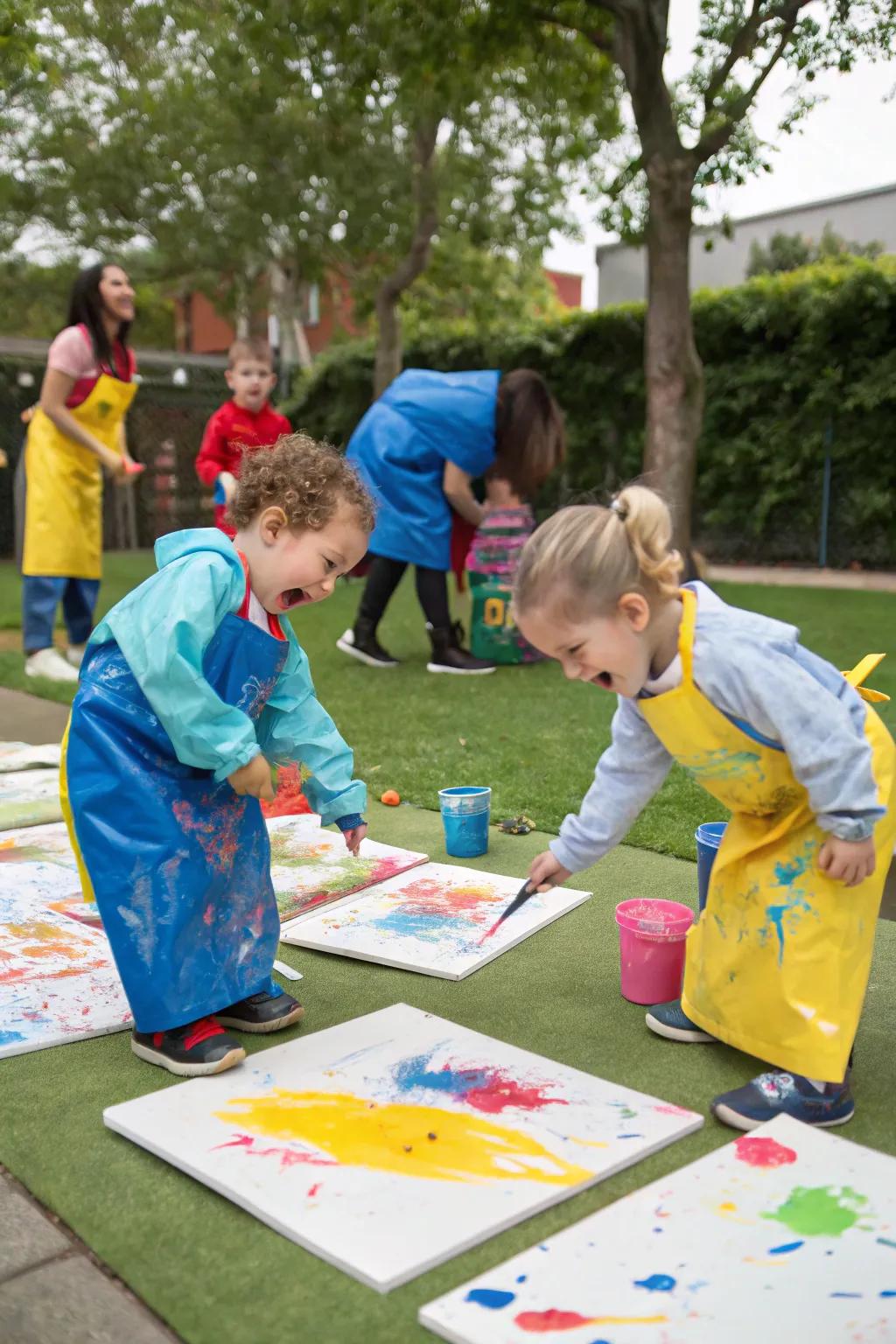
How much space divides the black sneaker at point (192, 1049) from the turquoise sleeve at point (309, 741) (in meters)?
0.45

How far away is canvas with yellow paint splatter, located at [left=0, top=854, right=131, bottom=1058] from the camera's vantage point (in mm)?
2102

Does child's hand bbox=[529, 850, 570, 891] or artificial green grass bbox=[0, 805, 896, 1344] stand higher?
child's hand bbox=[529, 850, 570, 891]

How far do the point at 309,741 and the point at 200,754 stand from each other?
349 mm

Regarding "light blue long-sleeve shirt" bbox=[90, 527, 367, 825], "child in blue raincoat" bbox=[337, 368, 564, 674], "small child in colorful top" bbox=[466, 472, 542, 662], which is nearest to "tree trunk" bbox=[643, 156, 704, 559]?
"small child in colorful top" bbox=[466, 472, 542, 662]

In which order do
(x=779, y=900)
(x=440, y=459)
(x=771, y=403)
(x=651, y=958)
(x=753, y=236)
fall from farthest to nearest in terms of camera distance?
(x=753, y=236)
(x=771, y=403)
(x=440, y=459)
(x=651, y=958)
(x=779, y=900)

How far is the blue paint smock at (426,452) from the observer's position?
223 inches

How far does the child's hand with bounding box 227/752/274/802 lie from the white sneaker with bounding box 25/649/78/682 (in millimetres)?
3949

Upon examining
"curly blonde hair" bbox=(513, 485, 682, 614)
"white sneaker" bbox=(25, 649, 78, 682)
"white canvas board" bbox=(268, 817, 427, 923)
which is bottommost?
"white canvas board" bbox=(268, 817, 427, 923)

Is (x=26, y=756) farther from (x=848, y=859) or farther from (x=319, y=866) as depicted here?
(x=848, y=859)

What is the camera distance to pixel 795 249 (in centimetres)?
1770

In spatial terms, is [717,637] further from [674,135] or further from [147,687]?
[674,135]

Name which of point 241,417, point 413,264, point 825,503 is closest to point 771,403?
point 825,503

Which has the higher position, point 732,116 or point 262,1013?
point 732,116

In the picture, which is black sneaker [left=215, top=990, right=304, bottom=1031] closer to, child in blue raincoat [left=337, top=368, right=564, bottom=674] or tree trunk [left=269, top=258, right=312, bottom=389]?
child in blue raincoat [left=337, top=368, right=564, bottom=674]
